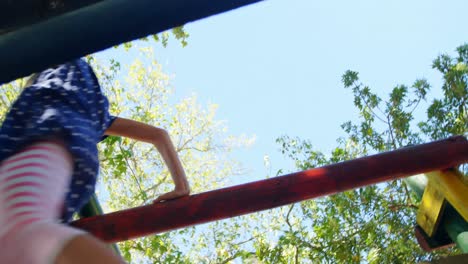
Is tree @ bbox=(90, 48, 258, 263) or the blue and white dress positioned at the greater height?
tree @ bbox=(90, 48, 258, 263)

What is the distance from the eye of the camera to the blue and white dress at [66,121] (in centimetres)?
101

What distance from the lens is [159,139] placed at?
1.55 meters

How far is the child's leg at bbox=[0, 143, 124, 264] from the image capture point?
66cm

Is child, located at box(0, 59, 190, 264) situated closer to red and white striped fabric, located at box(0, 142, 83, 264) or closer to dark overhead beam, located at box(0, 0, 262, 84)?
red and white striped fabric, located at box(0, 142, 83, 264)

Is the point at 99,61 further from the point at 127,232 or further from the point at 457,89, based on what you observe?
the point at 127,232

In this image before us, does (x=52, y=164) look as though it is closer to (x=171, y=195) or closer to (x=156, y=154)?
(x=171, y=195)

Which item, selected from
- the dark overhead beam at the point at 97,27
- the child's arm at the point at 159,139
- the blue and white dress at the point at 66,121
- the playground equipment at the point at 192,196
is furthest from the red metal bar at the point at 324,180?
the dark overhead beam at the point at 97,27

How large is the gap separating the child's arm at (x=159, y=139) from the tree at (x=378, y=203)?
4.50 m

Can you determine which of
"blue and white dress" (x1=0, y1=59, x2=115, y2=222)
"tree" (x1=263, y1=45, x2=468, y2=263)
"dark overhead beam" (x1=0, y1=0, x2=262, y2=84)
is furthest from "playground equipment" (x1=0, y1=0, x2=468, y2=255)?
"tree" (x1=263, y1=45, x2=468, y2=263)

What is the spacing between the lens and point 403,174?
1.36 metres

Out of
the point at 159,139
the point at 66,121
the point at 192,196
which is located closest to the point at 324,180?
the point at 192,196

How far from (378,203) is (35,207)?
19.5 ft

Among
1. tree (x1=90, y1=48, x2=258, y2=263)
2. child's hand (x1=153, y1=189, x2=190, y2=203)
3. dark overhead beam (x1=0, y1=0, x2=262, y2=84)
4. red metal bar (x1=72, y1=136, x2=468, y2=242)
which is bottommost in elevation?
red metal bar (x1=72, y1=136, x2=468, y2=242)

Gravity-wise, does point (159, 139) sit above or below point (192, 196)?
above
